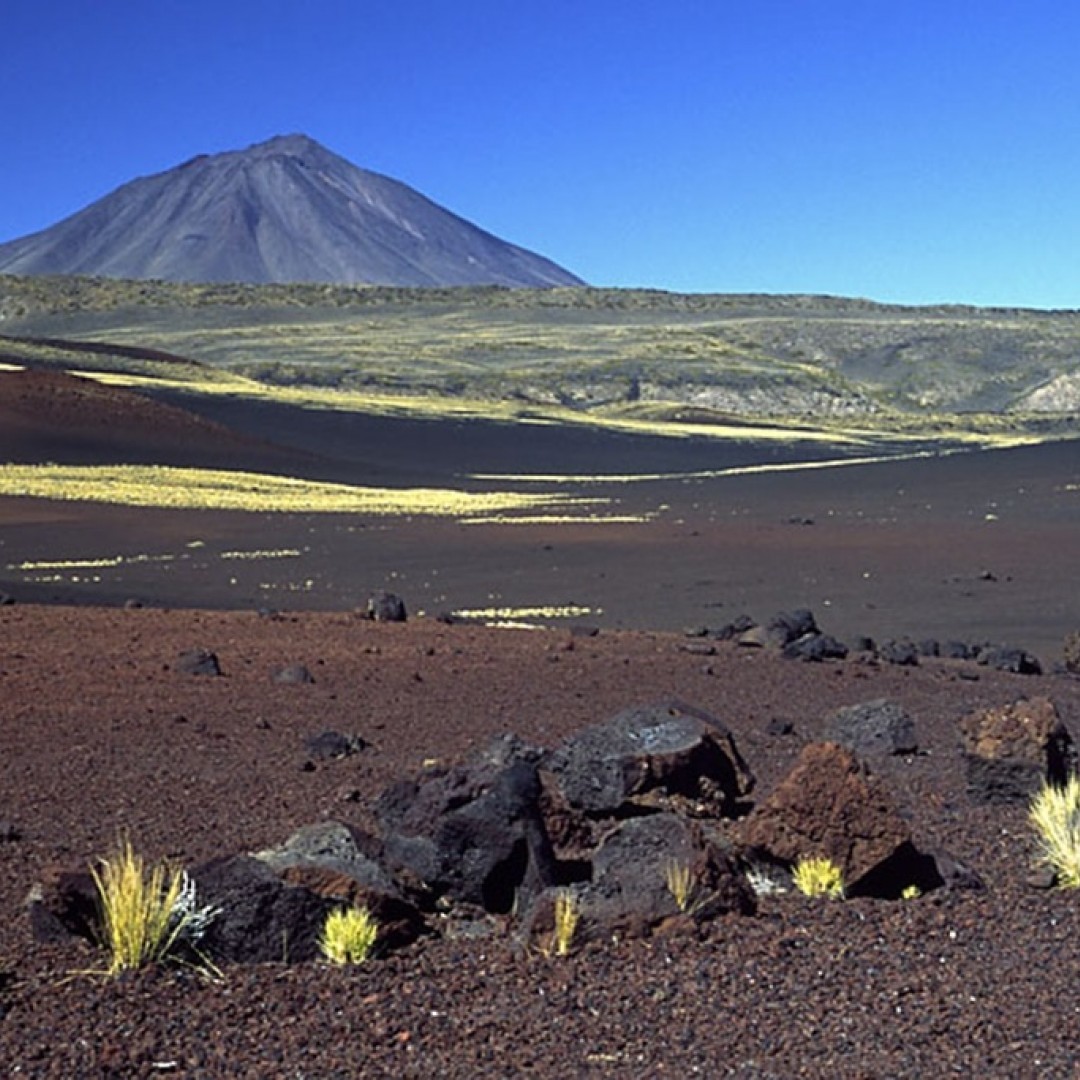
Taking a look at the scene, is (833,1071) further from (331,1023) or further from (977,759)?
(977,759)

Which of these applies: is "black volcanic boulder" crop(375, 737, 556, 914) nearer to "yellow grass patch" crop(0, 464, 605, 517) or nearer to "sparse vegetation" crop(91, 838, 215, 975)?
"sparse vegetation" crop(91, 838, 215, 975)

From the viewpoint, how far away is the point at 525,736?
482 inches

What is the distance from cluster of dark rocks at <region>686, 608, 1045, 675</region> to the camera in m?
16.3

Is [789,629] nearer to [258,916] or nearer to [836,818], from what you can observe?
[836,818]

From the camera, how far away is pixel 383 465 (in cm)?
5891

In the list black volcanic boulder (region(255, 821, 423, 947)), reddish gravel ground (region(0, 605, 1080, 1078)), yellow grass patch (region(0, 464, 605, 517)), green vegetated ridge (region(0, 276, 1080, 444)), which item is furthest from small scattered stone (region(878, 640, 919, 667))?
green vegetated ridge (region(0, 276, 1080, 444))

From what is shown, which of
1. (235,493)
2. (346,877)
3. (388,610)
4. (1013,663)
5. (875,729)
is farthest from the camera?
(235,493)

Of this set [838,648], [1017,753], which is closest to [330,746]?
[1017,753]

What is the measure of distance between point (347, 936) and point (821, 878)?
203 centimetres

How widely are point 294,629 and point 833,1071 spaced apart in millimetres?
11821

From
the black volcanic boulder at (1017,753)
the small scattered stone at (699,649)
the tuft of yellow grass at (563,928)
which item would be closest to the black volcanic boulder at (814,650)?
the small scattered stone at (699,649)

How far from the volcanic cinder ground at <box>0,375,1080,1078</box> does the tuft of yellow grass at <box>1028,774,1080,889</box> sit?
182 millimetres

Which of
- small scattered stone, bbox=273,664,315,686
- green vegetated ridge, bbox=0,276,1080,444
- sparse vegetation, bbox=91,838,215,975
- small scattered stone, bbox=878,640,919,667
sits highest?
green vegetated ridge, bbox=0,276,1080,444

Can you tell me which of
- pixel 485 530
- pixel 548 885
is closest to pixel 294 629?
pixel 548 885
